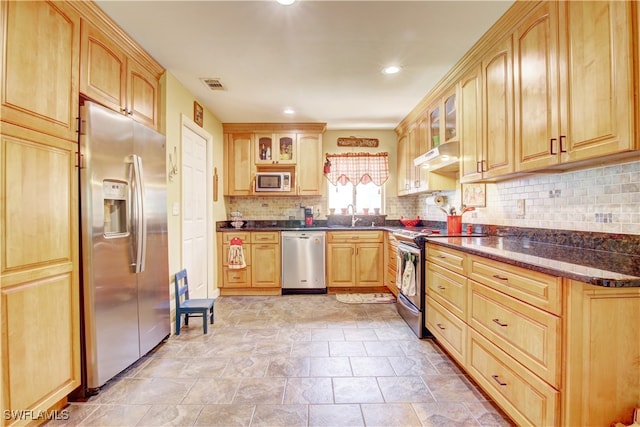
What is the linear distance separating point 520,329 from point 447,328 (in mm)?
860

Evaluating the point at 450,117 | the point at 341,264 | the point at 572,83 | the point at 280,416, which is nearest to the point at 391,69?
the point at 450,117

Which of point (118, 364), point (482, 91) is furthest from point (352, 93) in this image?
point (118, 364)

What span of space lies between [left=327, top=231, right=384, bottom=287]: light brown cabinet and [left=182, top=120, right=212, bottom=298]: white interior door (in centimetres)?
166

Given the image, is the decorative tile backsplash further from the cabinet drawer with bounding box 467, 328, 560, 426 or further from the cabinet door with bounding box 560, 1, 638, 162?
the cabinet drawer with bounding box 467, 328, 560, 426

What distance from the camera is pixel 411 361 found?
225cm

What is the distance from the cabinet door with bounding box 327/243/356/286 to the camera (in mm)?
4230

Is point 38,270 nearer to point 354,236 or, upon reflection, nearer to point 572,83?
point 572,83

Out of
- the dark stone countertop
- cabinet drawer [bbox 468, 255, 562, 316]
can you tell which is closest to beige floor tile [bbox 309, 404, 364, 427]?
cabinet drawer [bbox 468, 255, 562, 316]

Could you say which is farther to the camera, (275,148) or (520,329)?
Result: (275,148)

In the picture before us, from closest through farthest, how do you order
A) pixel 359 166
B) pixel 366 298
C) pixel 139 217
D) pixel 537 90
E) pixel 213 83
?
pixel 537 90, pixel 139 217, pixel 213 83, pixel 366 298, pixel 359 166

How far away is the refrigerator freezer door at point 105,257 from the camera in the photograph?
5.90ft

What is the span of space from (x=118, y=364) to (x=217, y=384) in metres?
0.67

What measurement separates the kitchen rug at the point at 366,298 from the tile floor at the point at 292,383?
0.79 m

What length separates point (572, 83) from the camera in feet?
5.01
